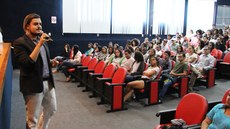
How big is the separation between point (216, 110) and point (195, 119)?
30 cm

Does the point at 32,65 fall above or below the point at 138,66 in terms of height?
above

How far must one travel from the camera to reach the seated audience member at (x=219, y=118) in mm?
1976

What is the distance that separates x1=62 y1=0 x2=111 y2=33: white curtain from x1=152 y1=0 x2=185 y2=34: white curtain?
7.76ft

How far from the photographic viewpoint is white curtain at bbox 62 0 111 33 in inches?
335

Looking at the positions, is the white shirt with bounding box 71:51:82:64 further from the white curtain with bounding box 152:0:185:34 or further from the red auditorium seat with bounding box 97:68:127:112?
the white curtain with bounding box 152:0:185:34

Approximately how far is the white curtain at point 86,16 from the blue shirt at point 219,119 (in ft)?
23.8

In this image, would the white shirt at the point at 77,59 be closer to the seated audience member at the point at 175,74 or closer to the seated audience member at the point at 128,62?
the seated audience member at the point at 128,62

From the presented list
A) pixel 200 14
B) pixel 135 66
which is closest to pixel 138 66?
pixel 135 66

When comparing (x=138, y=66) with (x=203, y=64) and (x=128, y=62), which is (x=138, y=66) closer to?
(x=128, y=62)

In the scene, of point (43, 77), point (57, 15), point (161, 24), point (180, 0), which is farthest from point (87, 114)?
point (180, 0)

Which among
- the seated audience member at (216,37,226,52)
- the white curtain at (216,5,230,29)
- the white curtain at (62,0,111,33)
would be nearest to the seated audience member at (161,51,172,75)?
the seated audience member at (216,37,226,52)

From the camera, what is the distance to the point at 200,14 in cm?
1105

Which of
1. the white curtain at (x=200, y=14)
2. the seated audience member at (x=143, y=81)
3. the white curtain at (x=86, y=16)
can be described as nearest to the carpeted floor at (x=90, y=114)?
the seated audience member at (x=143, y=81)

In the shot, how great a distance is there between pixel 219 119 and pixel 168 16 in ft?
29.2
